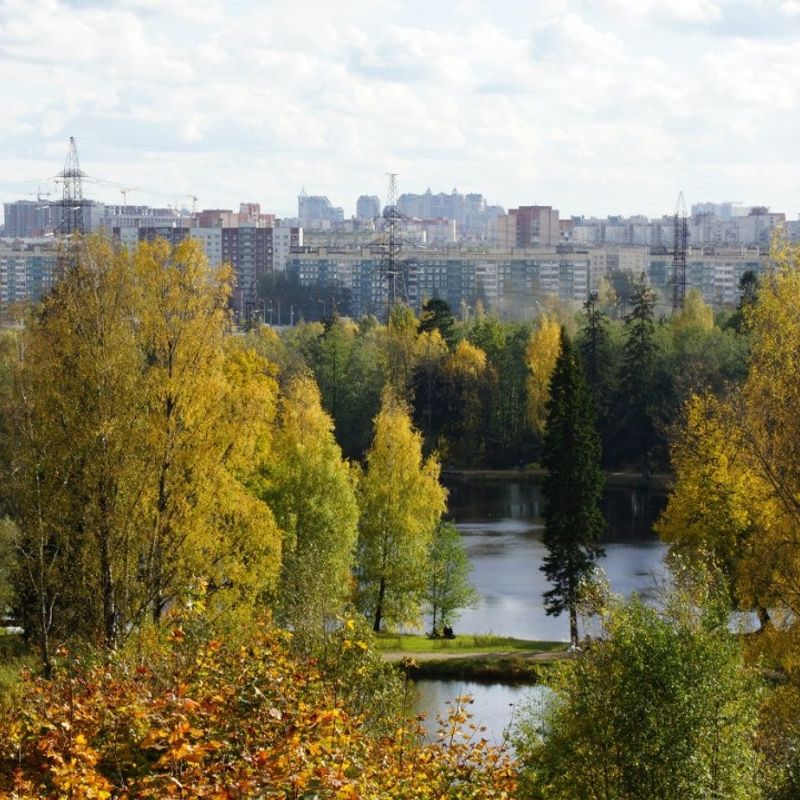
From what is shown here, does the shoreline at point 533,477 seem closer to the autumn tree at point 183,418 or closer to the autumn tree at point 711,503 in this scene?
the autumn tree at point 711,503

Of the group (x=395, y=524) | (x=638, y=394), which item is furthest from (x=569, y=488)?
(x=638, y=394)

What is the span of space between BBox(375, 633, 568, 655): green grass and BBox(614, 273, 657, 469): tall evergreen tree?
2773 centimetres

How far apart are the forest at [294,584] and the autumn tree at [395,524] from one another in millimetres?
58

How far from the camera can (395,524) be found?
3497 centimetres

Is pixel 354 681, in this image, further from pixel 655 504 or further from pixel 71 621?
pixel 655 504

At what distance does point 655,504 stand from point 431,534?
1973cm

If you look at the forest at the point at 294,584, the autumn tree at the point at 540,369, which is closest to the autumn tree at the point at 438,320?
the autumn tree at the point at 540,369

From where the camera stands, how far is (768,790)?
1407cm

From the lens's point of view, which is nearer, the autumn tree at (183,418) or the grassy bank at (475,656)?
the autumn tree at (183,418)

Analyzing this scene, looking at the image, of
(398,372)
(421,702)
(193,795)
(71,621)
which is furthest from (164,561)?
(398,372)

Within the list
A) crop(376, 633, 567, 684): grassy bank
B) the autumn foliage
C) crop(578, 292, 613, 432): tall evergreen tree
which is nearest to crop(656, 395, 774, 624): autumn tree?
crop(376, 633, 567, 684): grassy bank

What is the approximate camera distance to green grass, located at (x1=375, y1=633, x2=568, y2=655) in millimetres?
31688

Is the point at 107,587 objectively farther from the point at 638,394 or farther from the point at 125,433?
the point at 638,394

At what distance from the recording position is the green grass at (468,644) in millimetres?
31688
